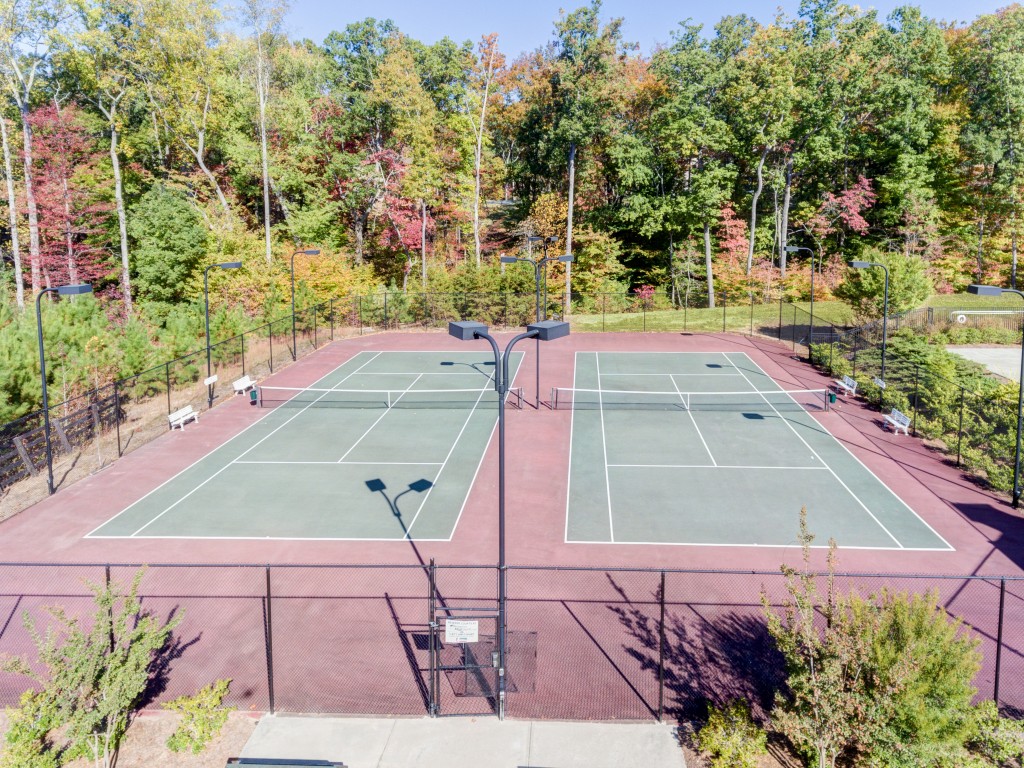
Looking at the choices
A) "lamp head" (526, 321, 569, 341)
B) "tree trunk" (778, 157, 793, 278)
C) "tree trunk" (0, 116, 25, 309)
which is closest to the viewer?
"lamp head" (526, 321, 569, 341)

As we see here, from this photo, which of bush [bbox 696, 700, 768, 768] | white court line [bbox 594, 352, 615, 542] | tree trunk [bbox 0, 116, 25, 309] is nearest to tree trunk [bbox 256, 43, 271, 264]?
tree trunk [bbox 0, 116, 25, 309]

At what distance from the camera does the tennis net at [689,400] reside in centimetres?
2995

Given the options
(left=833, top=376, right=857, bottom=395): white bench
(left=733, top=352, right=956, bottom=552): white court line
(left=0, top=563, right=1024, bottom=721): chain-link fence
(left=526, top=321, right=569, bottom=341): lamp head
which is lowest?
(left=0, top=563, right=1024, bottom=721): chain-link fence

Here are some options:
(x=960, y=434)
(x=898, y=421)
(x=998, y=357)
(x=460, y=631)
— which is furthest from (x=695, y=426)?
(x=998, y=357)

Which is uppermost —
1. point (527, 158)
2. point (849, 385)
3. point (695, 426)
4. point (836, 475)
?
point (527, 158)

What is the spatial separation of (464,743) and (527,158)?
51269 millimetres

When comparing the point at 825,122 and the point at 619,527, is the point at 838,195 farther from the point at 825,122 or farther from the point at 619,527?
the point at 619,527

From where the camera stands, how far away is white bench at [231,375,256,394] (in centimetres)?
3158

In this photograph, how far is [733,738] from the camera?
10.2 metres

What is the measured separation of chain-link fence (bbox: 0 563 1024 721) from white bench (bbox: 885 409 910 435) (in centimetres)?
1135

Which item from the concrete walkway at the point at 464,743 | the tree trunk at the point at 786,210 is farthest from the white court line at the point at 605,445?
the tree trunk at the point at 786,210

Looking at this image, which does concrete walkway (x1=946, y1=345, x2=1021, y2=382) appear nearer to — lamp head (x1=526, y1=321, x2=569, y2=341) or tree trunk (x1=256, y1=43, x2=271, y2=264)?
lamp head (x1=526, y1=321, x2=569, y2=341)

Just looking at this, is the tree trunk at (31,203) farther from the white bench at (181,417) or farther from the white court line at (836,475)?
the white court line at (836,475)

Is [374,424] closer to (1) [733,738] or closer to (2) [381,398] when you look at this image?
(2) [381,398]
